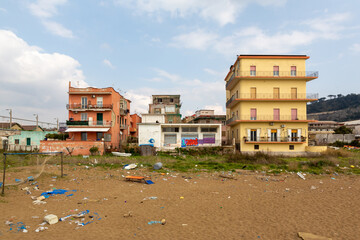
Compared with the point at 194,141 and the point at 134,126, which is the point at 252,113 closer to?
the point at 194,141

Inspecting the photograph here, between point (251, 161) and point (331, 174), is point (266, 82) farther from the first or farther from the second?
point (331, 174)

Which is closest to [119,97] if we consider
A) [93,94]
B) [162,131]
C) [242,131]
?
[93,94]

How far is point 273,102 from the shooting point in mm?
32812

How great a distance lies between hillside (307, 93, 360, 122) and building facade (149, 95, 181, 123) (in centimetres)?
11776

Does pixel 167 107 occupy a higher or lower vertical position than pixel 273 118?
higher

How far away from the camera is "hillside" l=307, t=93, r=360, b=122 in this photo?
12776 centimetres

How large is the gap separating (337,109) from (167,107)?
15103cm

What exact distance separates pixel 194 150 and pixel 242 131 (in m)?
7.94

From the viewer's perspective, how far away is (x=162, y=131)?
1336 inches

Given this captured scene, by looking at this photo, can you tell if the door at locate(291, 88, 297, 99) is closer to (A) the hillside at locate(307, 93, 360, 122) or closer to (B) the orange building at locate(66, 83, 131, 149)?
(B) the orange building at locate(66, 83, 131, 149)

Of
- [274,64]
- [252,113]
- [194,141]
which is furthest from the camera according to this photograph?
[194,141]

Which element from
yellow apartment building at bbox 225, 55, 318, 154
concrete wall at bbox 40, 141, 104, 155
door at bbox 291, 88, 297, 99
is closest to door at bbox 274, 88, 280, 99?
yellow apartment building at bbox 225, 55, 318, 154

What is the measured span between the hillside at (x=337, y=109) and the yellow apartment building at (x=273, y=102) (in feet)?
385

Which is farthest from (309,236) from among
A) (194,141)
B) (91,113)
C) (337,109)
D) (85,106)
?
(337,109)
